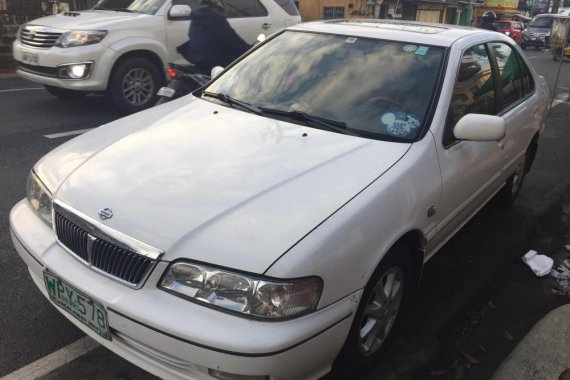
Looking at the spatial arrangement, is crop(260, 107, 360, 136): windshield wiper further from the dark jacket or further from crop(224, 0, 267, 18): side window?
crop(224, 0, 267, 18): side window

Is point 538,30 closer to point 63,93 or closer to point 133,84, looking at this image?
point 133,84

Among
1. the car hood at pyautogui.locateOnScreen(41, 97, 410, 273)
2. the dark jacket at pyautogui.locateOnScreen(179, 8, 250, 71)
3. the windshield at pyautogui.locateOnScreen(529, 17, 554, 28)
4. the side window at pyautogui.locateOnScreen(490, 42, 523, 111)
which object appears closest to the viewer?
the car hood at pyautogui.locateOnScreen(41, 97, 410, 273)

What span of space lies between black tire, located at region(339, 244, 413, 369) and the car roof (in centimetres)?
142

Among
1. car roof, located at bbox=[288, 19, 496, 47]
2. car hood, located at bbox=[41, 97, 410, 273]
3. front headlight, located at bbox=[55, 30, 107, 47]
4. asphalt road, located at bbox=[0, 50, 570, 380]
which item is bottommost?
asphalt road, located at bbox=[0, 50, 570, 380]

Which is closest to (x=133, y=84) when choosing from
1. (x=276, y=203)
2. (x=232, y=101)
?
(x=232, y=101)

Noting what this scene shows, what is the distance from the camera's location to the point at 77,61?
21.5ft

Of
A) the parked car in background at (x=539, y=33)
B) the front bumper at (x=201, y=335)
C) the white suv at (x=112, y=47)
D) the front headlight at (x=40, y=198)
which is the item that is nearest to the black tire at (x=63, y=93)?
the white suv at (x=112, y=47)

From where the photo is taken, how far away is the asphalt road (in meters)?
2.62

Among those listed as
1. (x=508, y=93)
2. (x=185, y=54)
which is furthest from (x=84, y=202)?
(x=185, y=54)

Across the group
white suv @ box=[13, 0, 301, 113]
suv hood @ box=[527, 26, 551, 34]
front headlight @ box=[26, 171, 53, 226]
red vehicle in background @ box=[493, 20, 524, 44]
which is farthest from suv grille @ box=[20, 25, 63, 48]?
red vehicle in background @ box=[493, 20, 524, 44]

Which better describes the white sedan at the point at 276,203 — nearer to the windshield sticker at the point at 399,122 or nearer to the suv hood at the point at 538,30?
the windshield sticker at the point at 399,122

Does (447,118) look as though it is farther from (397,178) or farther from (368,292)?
(368,292)

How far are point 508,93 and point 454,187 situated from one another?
4.56ft

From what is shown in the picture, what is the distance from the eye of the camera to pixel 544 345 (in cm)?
275
